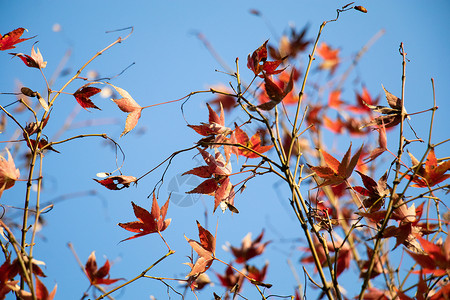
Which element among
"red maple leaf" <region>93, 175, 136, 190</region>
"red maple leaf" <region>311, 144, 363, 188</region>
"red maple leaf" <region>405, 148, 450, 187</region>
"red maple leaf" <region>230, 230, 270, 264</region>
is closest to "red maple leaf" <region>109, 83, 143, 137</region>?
"red maple leaf" <region>93, 175, 136, 190</region>

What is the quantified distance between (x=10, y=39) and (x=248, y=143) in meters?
0.55

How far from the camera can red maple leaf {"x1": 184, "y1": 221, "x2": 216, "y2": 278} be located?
62cm


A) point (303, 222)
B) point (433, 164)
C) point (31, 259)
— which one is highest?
point (433, 164)

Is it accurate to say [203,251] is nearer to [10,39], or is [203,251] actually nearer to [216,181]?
[216,181]

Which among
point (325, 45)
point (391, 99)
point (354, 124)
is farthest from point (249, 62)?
point (325, 45)

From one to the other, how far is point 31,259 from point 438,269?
616 millimetres

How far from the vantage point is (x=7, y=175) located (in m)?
0.62

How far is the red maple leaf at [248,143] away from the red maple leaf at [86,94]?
306 mm

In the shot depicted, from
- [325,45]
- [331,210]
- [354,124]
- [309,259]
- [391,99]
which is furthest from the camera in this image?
[325,45]

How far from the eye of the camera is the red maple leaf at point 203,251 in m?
0.62

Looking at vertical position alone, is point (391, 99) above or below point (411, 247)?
above

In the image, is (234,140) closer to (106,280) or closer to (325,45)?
(106,280)

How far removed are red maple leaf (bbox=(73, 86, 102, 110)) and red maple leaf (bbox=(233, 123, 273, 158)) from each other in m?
0.31

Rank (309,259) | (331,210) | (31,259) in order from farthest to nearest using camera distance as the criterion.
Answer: (309,259) < (331,210) < (31,259)
